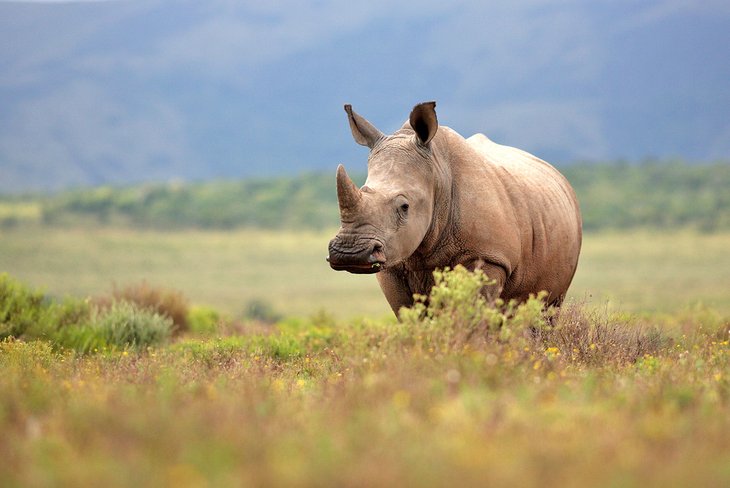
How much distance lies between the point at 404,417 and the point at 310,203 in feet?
224

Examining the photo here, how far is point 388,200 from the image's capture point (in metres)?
7.19

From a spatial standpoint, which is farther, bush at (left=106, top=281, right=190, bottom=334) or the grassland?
bush at (left=106, top=281, right=190, bottom=334)

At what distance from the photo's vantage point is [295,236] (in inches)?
2466

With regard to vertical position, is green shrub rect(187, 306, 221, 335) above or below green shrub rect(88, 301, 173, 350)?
below

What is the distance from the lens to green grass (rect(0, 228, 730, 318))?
129 ft

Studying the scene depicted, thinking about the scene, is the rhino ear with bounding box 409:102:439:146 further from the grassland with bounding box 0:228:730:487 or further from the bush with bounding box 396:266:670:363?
the grassland with bounding box 0:228:730:487

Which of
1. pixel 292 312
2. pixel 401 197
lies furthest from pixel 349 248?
pixel 292 312

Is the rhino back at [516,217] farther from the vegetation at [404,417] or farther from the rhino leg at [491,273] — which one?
the vegetation at [404,417]

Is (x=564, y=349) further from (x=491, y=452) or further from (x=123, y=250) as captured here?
(x=123, y=250)

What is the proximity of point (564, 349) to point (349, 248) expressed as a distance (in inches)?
69.5

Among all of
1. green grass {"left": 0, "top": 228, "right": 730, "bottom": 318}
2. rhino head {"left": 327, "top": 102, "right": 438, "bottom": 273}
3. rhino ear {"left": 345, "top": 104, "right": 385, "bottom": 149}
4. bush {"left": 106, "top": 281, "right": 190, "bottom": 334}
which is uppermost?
rhino ear {"left": 345, "top": 104, "right": 385, "bottom": 149}

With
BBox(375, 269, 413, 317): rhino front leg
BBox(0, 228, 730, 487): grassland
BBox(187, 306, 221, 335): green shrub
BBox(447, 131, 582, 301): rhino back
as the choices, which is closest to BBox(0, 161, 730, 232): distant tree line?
BBox(187, 306, 221, 335): green shrub

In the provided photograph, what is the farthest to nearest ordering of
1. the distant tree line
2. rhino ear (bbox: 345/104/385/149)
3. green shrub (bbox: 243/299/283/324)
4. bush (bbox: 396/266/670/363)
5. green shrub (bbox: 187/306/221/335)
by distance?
the distant tree line
green shrub (bbox: 243/299/283/324)
green shrub (bbox: 187/306/221/335)
rhino ear (bbox: 345/104/385/149)
bush (bbox: 396/266/670/363)

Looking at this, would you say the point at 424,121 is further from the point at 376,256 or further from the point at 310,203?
the point at 310,203
